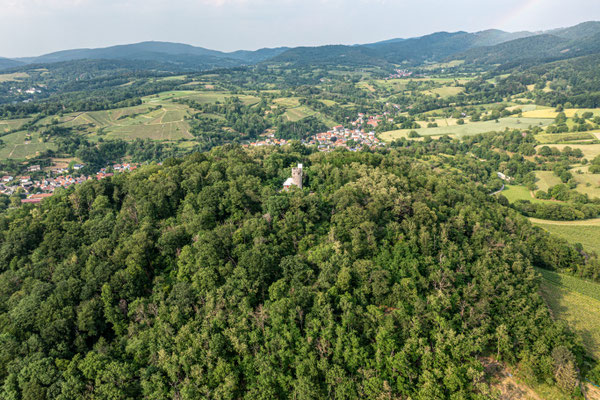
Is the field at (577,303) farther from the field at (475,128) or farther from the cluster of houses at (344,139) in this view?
the field at (475,128)

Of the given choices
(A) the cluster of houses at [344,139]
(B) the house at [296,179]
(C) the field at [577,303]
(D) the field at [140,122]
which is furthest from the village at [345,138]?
(C) the field at [577,303]

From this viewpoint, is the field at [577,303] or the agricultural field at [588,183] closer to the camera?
the field at [577,303]

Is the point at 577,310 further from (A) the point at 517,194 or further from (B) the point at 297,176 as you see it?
(A) the point at 517,194

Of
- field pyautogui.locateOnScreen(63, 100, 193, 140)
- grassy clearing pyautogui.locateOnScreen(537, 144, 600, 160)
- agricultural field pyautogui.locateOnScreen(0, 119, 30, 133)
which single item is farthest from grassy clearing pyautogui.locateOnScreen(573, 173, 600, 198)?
agricultural field pyautogui.locateOnScreen(0, 119, 30, 133)

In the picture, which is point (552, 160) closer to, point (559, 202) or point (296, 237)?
point (559, 202)

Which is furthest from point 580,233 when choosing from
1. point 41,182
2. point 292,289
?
point 41,182

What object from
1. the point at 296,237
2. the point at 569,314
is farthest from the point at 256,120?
the point at 569,314
